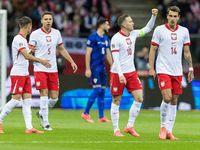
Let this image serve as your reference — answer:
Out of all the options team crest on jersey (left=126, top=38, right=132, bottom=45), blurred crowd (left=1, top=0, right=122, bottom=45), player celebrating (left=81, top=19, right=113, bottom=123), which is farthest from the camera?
blurred crowd (left=1, top=0, right=122, bottom=45)

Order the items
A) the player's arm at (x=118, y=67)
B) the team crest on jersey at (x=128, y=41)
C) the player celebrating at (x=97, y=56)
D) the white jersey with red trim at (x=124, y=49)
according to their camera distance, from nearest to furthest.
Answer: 1. the player's arm at (x=118, y=67)
2. the white jersey with red trim at (x=124, y=49)
3. the team crest on jersey at (x=128, y=41)
4. the player celebrating at (x=97, y=56)

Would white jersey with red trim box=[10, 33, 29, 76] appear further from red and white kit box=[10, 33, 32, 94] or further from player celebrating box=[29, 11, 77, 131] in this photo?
player celebrating box=[29, 11, 77, 131]

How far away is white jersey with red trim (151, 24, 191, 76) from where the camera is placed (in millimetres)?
10891

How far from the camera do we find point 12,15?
81.4 ft

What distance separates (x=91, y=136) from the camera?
1127 cm

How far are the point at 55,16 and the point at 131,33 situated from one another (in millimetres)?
13614

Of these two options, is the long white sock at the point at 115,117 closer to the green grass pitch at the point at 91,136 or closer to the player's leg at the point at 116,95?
the player's leg at the point at 116,95

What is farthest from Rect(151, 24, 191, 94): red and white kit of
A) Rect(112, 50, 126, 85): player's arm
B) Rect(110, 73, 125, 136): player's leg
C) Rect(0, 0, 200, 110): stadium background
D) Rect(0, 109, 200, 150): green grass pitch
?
Rect(0, 0, 200, 110): stadium background

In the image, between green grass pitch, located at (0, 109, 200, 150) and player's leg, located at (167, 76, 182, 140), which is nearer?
green grass pitch, located at (0, 109, 200, 150)

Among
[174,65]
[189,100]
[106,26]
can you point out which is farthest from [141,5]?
[174,65]

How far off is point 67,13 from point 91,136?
48.2ft

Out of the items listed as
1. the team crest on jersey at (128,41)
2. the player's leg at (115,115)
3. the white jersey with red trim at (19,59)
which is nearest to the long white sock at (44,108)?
the white jersey with red trim at (19,59)

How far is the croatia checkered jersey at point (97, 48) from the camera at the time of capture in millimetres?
15492

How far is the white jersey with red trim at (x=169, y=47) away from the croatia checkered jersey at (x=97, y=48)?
184 inches
